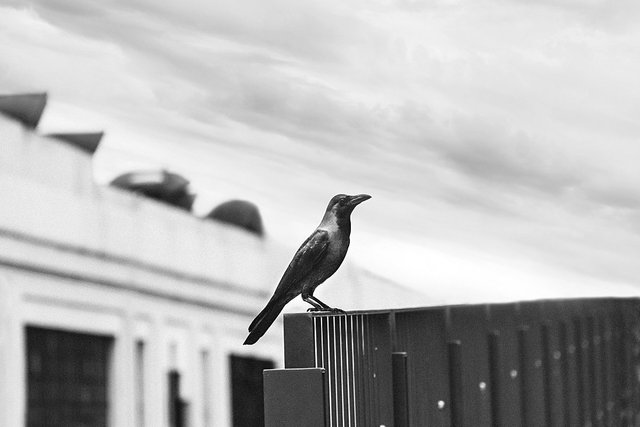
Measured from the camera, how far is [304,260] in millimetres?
5793

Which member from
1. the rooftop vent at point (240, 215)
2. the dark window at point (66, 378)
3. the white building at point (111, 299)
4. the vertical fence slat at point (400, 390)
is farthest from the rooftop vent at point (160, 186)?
the vertical fence slat at point (400, 390)

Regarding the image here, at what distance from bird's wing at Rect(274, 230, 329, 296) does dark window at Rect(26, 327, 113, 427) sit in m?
9.48

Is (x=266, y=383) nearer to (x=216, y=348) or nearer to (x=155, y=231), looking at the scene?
(x=155, y=231)

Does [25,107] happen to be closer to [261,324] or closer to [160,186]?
[160,186]

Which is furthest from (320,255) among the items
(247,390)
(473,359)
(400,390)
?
(247,390)

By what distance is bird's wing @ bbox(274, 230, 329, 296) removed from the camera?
5754 millimetres

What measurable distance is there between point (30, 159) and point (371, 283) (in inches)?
466

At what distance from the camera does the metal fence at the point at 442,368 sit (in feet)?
17.1

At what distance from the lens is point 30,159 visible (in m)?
14.8

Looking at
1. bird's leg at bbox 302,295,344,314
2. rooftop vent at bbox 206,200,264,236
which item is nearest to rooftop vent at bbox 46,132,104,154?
rooftop vent at bbox 206,200,264,236

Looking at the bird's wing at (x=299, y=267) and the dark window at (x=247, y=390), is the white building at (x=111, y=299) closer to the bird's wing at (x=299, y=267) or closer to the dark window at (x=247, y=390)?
the dark window at (x=247, y=390)

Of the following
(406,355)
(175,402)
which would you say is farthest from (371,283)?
(406,355)

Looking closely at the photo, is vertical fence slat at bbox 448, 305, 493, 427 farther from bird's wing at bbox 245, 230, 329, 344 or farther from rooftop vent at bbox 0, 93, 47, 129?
rooftop vent at bbox 0, 93, 47, 129

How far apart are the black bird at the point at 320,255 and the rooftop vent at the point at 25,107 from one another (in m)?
9.00
